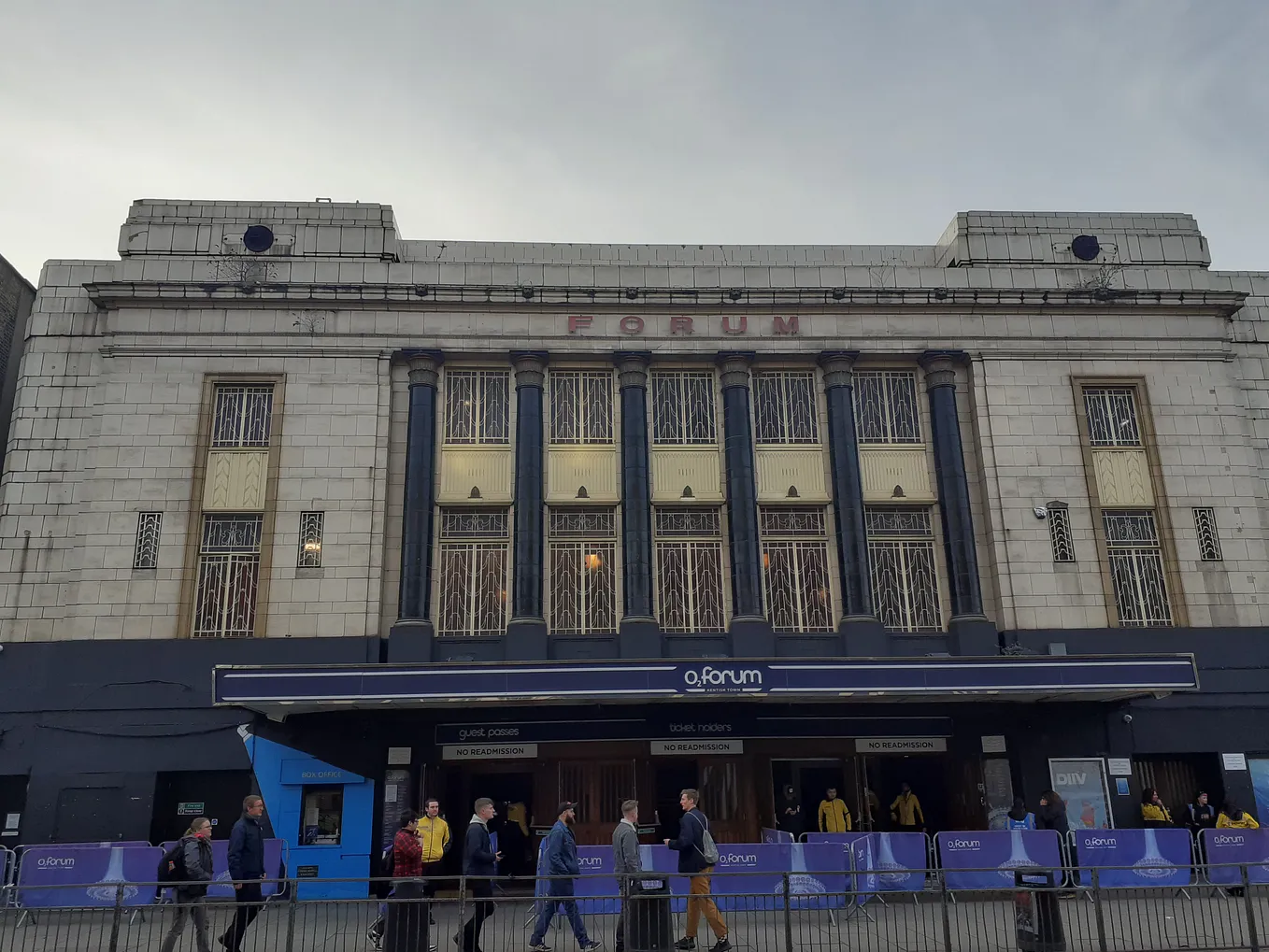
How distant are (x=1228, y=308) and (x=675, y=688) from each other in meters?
15.7

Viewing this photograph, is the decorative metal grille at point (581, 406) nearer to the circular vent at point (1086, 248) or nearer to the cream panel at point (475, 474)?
the cream panel at point (475, 474)

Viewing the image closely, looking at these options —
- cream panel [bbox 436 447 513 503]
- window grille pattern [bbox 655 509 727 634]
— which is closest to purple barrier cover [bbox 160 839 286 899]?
cream panel [bbox 436 447 513 503]

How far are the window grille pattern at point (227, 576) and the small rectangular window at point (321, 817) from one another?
3.38 metres

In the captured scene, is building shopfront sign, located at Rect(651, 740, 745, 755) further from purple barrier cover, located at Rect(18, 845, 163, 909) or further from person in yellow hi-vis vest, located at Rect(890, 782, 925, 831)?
purple barrier cover, located at Rect(18, 845, 163, 909)

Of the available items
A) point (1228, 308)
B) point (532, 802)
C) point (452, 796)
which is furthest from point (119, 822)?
point (1228, 308)

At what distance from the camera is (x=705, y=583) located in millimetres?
21203

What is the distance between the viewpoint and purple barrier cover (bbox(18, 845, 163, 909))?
15.7 metres

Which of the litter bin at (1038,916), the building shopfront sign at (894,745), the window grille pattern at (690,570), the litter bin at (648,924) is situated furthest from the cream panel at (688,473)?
the litter bin at (648,924)

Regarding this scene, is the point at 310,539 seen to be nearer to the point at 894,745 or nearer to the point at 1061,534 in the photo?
the point at 894,745

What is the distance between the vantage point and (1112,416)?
22703 mm

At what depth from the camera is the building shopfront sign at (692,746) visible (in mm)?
19922

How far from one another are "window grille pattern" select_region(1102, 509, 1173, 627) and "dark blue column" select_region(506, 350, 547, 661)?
1190cm

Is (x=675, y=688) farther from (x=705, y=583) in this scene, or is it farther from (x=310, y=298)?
(x=310, y=298)

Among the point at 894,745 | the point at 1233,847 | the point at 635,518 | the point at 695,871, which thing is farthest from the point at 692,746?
the point at 1233,847
